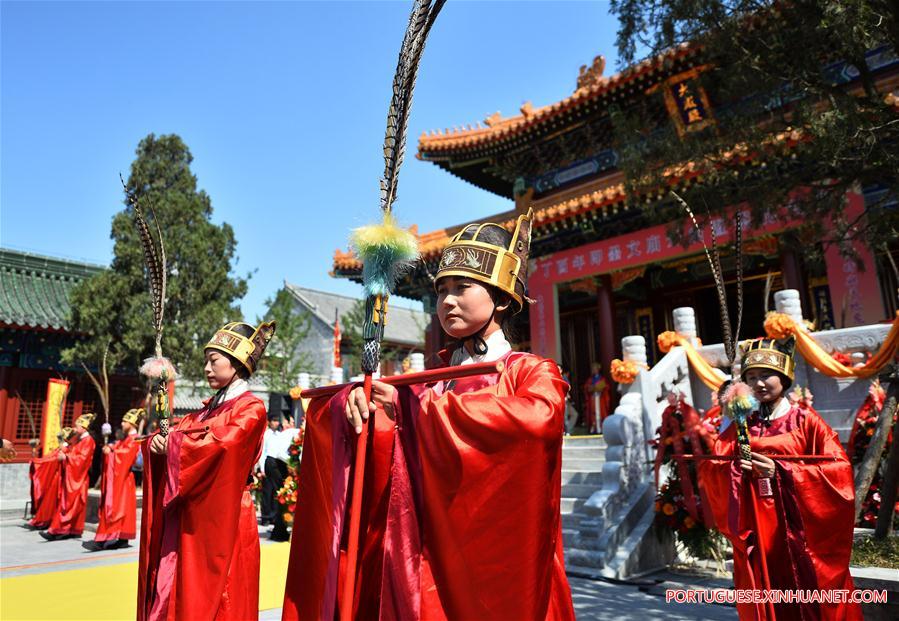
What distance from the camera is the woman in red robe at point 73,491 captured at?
952 cm

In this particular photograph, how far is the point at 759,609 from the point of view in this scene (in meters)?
3.24

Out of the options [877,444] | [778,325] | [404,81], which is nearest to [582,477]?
[778,325]

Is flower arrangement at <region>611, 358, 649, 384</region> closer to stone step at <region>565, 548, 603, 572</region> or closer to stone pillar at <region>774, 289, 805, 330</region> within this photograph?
stone pillar at <region>774, 289, 805, 330</region>

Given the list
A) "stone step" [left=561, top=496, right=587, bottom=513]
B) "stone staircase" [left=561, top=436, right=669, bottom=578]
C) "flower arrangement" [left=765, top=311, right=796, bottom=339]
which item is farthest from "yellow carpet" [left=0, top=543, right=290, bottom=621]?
"flower arrangement" [left=765, top=311, right=796, bottom=339]

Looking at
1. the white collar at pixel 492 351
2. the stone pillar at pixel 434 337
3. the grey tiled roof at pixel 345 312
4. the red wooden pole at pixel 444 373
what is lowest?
the red wooden pole at pixel 444 373

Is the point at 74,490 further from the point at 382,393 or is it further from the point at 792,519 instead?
the point at 792,519

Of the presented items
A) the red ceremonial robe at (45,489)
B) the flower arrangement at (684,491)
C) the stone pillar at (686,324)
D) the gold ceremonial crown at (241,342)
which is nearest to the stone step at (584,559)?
the flower arrangement at (684,491)

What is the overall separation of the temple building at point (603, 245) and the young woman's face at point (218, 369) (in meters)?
7.62

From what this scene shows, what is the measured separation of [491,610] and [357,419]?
67 cm

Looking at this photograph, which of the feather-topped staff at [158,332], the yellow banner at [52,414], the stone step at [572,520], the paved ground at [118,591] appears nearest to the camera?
the feather-topped staff at [158,332]

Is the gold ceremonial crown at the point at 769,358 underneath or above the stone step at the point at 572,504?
above

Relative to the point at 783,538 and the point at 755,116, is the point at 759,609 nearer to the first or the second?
the point at 783,538

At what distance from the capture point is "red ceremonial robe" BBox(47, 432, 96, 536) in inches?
376

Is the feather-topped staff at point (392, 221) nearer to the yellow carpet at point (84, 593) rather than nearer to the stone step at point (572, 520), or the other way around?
the yellow carpet at point (84, 593)
